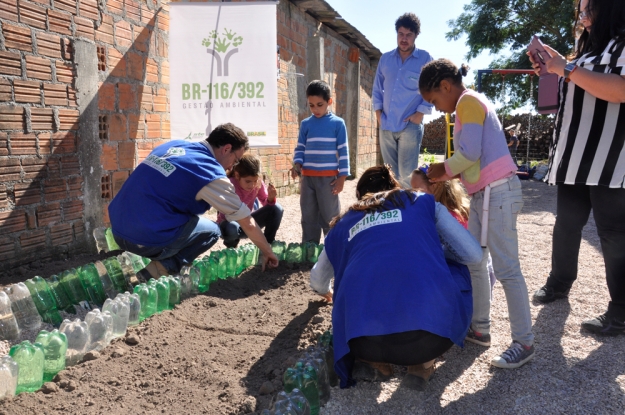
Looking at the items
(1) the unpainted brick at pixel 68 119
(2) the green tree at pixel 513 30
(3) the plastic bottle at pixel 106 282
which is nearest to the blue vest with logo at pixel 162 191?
(3) the plastic bottle at pixel 106 282

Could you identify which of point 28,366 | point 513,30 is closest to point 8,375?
point 28,366

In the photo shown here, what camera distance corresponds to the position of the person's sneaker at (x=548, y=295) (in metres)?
3.52

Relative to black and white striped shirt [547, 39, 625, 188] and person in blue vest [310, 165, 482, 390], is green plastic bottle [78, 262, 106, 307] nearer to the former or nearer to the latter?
person in blue vest [310, 165, 482, 390]

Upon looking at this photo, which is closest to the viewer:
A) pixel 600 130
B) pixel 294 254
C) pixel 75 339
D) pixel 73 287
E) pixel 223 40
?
pixel 75 339

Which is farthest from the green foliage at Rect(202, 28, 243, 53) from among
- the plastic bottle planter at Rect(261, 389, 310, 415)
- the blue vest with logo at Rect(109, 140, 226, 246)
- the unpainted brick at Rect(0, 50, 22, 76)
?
the plastic bottle planter at Rect(261, 389, 310, 415)

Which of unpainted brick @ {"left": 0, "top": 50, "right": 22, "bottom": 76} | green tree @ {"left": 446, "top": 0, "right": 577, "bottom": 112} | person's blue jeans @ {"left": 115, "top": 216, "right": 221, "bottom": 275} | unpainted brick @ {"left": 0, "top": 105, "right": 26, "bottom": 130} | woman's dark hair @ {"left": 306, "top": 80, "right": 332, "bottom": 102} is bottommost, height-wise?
person's blue jeans @ {"left": 115, "top": 216, "right": 221, "bottom": 275}

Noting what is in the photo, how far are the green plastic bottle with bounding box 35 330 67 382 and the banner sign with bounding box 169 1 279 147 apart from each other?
11.0 feet

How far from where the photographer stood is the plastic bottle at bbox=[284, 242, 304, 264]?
14.4ft

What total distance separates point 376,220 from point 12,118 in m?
3.02

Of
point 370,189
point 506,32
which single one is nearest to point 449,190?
point 370,189

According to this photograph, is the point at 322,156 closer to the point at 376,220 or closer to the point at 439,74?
the point at 439,74

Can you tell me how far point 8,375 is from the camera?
2.14 m

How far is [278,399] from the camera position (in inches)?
76.2

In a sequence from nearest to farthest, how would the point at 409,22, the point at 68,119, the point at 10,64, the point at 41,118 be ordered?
the point at 10,64, the point at 41,118, the point at 68,119, the point at 409,22
